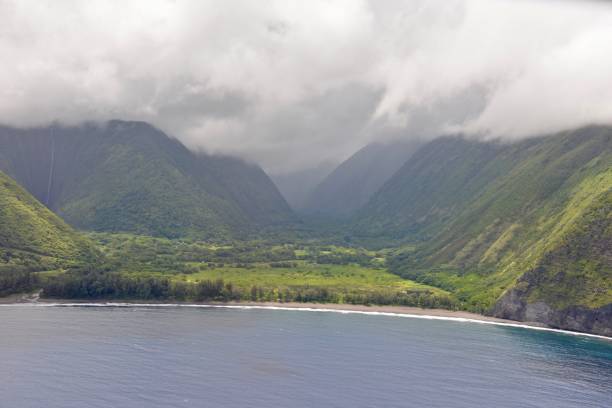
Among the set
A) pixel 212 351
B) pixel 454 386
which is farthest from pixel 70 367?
pixel 454 386

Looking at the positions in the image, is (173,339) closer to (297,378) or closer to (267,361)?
(267,361)

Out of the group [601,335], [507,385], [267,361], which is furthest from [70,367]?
[601,335]

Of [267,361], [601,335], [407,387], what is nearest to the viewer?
[407,387]

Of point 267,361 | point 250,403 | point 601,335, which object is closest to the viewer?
point 250,403

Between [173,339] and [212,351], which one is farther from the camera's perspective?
[173,339]

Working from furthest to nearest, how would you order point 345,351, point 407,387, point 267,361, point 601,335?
1. point 601,335
2. point 345,351
3. point 267,361
4. point 407,387

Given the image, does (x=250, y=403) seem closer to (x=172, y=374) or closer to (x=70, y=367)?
(x=172, y=374)
